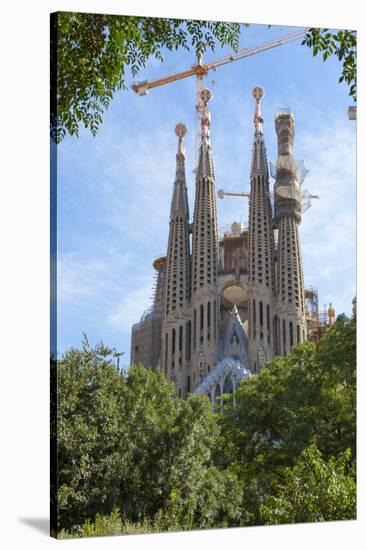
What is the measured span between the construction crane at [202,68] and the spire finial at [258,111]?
0.65 m

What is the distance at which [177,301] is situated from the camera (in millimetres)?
21547

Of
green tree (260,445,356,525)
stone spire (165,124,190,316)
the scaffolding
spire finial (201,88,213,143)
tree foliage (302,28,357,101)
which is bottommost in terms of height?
green tree (260,445,356,525)

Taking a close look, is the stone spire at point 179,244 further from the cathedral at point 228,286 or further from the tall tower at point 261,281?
the tall tower at point 261,281

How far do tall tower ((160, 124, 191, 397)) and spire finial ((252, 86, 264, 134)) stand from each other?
169 cm

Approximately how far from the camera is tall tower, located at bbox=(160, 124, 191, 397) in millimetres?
18770

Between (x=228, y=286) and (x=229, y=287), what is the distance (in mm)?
347

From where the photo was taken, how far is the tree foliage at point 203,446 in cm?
1522

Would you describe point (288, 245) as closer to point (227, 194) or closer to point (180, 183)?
point (227, 194)

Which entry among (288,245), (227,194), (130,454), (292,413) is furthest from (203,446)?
(227,194)

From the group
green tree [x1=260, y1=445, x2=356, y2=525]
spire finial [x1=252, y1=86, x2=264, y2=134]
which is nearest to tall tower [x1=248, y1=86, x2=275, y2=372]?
spire finial [x1=252, y1=86, x2=264, y2=134]

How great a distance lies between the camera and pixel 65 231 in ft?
47.1

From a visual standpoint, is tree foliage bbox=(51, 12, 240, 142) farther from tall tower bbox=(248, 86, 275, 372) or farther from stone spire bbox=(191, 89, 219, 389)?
tall tower bbox=(248, 86, 275, 372)

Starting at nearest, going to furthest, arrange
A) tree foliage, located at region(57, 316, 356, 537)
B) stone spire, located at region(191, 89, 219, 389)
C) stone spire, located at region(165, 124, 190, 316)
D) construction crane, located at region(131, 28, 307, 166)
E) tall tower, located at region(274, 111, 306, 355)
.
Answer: tree foliage, located at region(57, 316, 356, 537) → construction crane, located at region(131, 28, 307, 166) → stone spire, located at region(165, 124, 190, 316) → tall tower, located at region(274, 111, 306, 355) → stone spire, located at region(191, 89, 219, 389)

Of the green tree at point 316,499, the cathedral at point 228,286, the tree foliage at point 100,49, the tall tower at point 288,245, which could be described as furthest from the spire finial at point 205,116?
the green tree at point 316,499
